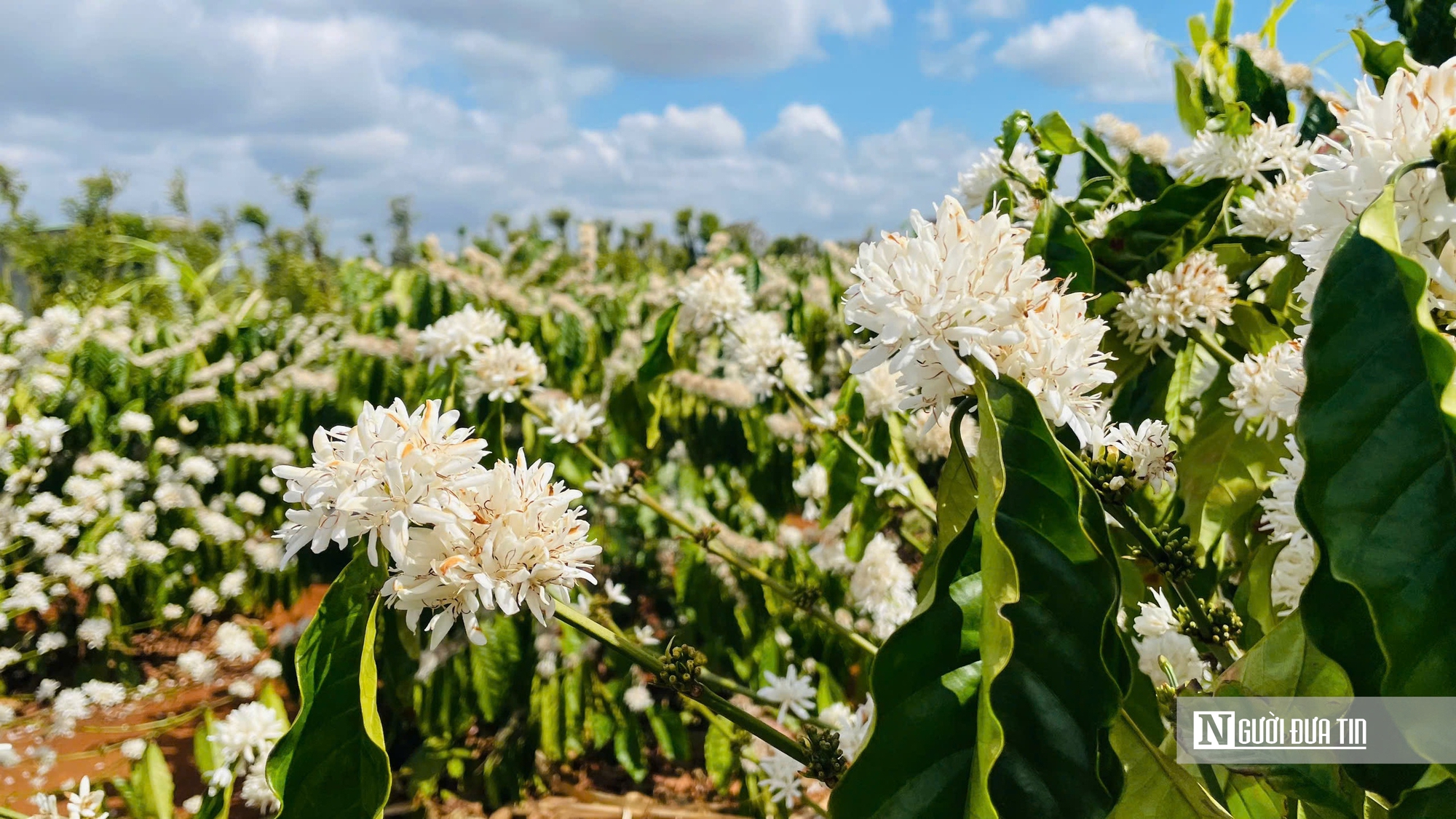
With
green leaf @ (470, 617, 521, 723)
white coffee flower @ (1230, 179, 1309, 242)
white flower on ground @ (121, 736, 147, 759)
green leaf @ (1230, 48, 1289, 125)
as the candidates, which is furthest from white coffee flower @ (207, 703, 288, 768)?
green leaf @ (1230, 48, 1289, 125)

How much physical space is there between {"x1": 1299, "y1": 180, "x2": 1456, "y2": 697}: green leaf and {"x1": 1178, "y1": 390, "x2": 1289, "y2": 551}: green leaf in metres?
0.62

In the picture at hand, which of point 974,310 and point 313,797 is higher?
point 974,310

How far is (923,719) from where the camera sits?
1.60 feet

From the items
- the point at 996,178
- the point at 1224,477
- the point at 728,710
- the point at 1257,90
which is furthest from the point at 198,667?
the point at 1257,90

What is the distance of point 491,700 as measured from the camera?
2189 mm

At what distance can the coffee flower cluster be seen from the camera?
2.09 ft

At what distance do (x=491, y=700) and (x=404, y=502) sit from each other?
1743 millimetres

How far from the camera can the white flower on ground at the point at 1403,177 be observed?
539 millimetres

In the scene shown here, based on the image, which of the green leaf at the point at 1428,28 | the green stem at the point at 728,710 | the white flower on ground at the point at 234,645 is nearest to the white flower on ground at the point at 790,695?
the green stem at the point at 728,710

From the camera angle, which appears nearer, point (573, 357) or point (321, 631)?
point (321, 631)

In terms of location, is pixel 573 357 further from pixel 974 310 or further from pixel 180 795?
pixel 974 310

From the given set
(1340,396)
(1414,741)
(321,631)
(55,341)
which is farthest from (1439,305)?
(55,341)

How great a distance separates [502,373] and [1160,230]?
3.51ft

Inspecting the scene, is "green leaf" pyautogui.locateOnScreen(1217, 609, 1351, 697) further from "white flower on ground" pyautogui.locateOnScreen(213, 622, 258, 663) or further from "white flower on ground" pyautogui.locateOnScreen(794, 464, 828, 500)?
"white flower on ground" pyautogui.locateOnScreen(213, 622, 258, 663)
